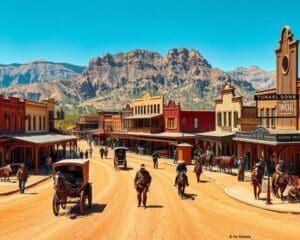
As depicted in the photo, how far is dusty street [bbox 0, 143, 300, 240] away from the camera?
14.4 meters

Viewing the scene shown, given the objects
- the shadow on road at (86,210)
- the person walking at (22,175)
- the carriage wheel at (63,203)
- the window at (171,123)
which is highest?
the window at (171,123)

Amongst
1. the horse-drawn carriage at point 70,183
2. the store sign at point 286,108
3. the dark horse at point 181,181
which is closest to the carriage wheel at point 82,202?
the horse-drawn carriage at point 70,183

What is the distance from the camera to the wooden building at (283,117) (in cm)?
2919

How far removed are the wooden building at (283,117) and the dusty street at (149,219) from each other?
7.87 meters

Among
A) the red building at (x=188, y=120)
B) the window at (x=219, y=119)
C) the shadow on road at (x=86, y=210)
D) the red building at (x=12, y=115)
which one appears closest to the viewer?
the shadow on road at (x=86, y=210)

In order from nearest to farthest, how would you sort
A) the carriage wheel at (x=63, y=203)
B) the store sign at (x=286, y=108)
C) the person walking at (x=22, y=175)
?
1. the carriage wheel at (x=63, y=203)
2. the person walking at (x=22, y=175)
3. the store sign at (x=286, y=108)

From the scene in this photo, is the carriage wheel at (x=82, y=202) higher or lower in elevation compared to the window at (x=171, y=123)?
lower

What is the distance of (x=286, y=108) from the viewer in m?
31.9

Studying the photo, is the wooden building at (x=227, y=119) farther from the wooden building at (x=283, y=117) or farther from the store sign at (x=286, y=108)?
the store sign at (x=286, y=108)

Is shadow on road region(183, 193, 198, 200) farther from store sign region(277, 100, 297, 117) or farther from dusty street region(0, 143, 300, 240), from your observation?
store sign region(277, 100, 297, 117)

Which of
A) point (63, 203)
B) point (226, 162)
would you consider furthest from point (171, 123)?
point (63, 203)

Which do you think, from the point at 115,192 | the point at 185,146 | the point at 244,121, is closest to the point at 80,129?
the point at 185,146

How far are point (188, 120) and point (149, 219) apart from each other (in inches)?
1601

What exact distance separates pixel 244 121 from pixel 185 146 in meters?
8.41
